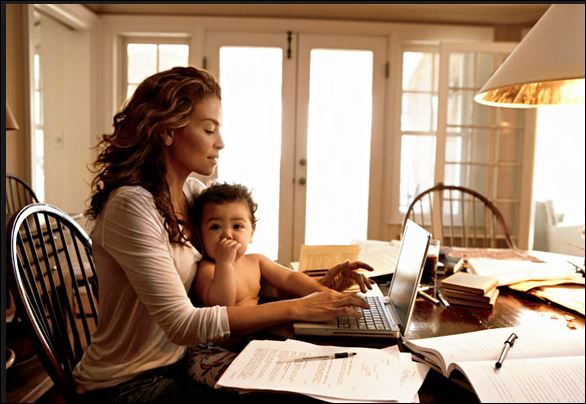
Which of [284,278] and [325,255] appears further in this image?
[325,255]

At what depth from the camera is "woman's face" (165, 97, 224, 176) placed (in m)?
1.22

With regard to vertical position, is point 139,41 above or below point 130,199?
above

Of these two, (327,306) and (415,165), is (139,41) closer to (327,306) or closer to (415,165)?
(415,165)

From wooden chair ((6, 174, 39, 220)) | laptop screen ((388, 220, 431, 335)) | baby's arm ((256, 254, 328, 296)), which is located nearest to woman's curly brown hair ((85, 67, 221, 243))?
baby's arm ((256, 254, 328, 296))

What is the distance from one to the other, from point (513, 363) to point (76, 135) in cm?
382

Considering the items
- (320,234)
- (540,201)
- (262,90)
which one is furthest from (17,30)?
(540,201)

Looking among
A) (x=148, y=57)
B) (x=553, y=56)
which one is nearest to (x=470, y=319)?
(x=553, y=56)

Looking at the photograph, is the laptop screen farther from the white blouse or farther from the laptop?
the white blouse

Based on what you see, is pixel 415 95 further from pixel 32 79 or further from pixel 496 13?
pixel 32 79

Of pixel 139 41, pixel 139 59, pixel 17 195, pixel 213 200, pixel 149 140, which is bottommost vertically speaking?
pixel 17 195

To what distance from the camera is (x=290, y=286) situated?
4.54ft

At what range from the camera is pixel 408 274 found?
46.1 inches

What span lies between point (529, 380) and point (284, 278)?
781 millimetres

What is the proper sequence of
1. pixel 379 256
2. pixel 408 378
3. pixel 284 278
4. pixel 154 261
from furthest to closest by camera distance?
pixel 379 256
pixel 284 278
pixel 154 261
pixel 408 378
